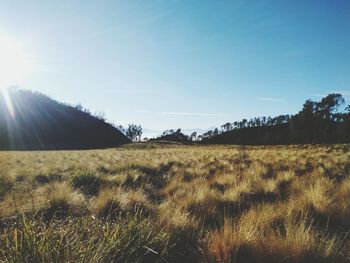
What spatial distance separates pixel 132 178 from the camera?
9.55m

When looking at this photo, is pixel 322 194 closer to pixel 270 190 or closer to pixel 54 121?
pixel 270 190

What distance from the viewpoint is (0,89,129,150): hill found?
9650 centimetres

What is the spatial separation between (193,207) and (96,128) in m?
131

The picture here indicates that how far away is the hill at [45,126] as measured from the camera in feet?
317

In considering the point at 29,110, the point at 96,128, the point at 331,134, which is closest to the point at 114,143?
the point at 96,128

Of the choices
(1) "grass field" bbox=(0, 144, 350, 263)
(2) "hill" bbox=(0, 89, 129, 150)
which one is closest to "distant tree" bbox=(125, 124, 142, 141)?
(2) "hill" bbox=(0, 89, 129, 150)

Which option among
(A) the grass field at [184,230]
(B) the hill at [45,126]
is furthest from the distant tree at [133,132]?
(A) the grass field at [184,230]

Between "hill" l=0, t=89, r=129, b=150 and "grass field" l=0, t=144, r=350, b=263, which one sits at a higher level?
"hill" l=0, t=89, r=129, b=150

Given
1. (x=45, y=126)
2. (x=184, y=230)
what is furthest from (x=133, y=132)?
(x=184, y=230)

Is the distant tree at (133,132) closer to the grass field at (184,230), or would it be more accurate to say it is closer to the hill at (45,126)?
the hill at (45,126)

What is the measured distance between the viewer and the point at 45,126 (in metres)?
111

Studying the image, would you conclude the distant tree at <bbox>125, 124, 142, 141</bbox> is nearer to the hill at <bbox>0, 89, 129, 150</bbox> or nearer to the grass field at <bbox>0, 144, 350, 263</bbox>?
the hill at <bbox>0, 89, 129, 150</bbox>

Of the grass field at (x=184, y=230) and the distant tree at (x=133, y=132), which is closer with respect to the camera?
the grass field at (x=184, y=230)

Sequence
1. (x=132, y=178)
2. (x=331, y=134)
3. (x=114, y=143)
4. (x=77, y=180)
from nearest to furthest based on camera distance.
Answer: (x=77, y=180) → (x=132, y=178) → (x=331, y=134) → (x=114, y=143)
